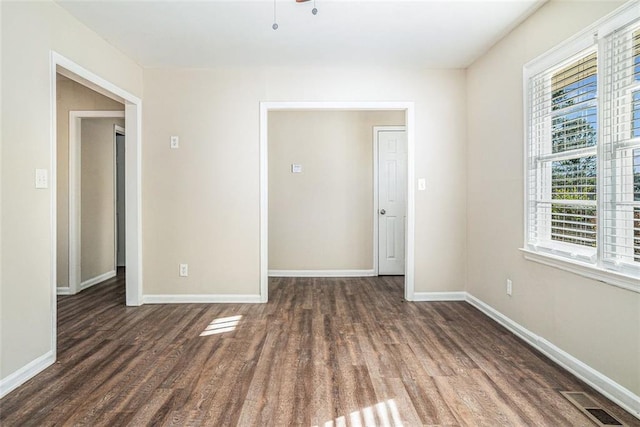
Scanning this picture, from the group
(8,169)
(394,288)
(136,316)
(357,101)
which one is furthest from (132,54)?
(394,288)

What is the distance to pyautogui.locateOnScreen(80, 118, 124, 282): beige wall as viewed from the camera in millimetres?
4715

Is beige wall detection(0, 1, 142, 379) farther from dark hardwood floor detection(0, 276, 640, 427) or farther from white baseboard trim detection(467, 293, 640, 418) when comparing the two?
white baseboard trim detection(467, 293, 640, 418)

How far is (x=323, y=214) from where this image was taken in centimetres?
550

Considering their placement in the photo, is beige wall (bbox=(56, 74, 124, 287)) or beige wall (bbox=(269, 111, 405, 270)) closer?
beige wall (bbox=(56, 74, 124, 287))

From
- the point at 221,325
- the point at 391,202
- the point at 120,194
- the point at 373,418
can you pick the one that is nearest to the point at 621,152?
the point at 373,418

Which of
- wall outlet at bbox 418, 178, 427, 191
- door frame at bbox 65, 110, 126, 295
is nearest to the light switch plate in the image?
door frame at bbox 65, 110, 126, 295

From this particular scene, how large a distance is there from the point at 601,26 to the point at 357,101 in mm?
2256

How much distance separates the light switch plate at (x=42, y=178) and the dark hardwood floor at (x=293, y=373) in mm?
1207

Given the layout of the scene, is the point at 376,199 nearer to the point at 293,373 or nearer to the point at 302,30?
the point at 302,30

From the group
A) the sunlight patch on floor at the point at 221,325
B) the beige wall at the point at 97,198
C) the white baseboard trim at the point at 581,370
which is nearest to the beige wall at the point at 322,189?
the sunlight patch on floor at the point at 221,325

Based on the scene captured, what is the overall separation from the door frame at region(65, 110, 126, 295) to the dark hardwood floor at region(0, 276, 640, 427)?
0.92 m

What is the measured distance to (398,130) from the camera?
5.46 m

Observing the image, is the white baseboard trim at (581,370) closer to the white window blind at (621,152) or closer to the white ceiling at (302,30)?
the white window blind at (621,152)

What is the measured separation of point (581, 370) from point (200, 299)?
3.39 m
